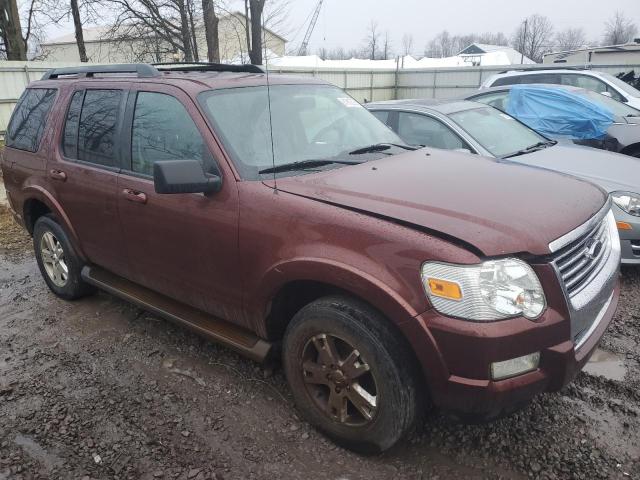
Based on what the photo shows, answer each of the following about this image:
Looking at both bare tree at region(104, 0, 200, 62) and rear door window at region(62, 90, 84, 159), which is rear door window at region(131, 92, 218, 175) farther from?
bare tree at region(104, 0, 200, 62)

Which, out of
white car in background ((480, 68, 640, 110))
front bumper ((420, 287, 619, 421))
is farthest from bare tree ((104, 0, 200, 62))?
front bumper ((420, 287, 619, 421))

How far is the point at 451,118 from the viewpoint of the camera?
18.0ft

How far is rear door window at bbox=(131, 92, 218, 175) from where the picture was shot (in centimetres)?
306

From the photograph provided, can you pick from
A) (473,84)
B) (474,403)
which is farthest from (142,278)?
(473,84)

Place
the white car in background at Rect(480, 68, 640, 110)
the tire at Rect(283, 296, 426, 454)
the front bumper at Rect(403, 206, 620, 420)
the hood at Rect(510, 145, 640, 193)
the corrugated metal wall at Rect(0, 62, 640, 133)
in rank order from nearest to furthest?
the front bumper at Rect(403, 206, 620, 420) → the tire at Rect(283, 296, 426, 454) → the hood at Rect(510, 145, 640, 193) → the white car in background at Rect(480, 68, 640, 110) → the corrugated metal wall at Rect(0, 62, 640, 133)

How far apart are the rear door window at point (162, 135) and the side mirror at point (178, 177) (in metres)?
0.20

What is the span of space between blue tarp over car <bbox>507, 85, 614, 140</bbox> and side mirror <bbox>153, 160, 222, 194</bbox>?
598 cm

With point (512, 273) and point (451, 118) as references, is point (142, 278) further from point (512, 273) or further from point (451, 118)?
point (451, 118)

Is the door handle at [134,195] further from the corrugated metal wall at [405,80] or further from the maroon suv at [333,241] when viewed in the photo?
the corrugated metal wall at [405,80]

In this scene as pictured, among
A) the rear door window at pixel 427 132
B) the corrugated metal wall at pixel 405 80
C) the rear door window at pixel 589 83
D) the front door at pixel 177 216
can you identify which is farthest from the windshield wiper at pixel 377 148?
the corrugated metal wall at pixel 405 80

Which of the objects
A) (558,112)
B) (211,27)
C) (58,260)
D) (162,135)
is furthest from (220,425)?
(211,27)

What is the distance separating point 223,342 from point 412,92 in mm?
24807

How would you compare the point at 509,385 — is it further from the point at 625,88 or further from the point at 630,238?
the point at 625,88

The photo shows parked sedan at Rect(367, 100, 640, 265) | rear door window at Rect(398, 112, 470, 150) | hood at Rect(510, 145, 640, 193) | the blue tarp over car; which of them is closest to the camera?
parked sedan at Rect(367, 100, 640, 265)
